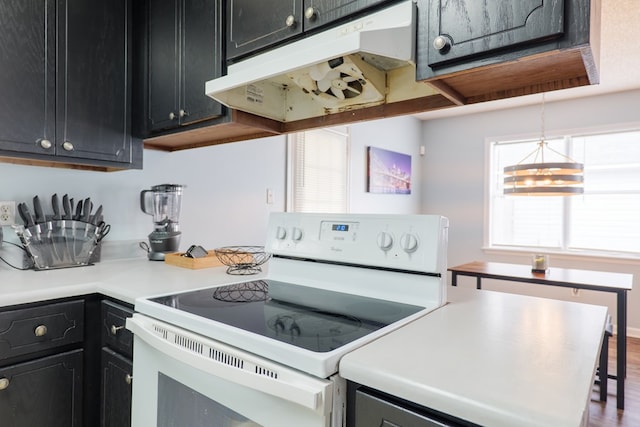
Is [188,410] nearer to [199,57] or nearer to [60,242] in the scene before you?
[60,242]

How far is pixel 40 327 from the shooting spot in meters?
1.22

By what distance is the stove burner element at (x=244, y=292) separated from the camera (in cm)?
119

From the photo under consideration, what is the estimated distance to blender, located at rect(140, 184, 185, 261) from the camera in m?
1.95

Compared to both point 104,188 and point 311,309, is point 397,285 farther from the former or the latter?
point 104,188

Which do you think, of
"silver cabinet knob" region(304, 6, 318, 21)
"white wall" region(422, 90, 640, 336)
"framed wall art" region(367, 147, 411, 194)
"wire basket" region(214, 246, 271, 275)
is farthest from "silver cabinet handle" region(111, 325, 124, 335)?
"white wall" region(422, 90, 640, 336)

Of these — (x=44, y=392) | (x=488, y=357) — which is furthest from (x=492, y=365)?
(x=44, y=392)

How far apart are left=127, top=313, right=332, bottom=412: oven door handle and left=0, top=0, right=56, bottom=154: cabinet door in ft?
3.15

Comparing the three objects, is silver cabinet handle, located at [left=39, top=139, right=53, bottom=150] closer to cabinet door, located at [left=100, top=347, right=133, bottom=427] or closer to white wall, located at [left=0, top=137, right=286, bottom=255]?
white wall, located at [left=0, top=137, right=286, bottom=255]

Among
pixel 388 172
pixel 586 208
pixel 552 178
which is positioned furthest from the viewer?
pixel 388 172

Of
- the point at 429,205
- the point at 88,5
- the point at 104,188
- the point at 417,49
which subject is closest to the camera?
the point at 417,49

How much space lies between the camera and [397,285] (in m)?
1.15

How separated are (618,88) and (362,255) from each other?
3.91m

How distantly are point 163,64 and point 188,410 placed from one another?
151cm

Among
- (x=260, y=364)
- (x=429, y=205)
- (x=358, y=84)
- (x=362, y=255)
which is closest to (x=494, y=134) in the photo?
(x=429, y=205)
